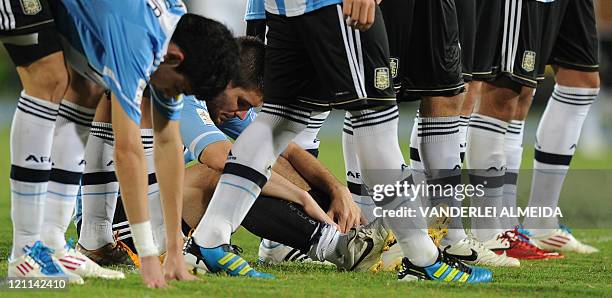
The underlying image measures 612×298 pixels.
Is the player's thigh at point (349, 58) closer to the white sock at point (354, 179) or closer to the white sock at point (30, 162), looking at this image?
the white sock at point (30, 162)

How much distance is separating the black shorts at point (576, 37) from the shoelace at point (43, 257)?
3.34m

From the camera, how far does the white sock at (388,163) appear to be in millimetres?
4617

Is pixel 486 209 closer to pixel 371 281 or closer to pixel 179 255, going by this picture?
pixel 371 281

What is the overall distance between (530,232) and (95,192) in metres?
2.88

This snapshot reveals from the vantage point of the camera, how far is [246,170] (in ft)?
15.8

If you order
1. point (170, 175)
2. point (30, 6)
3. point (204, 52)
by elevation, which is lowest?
point (170, 175)

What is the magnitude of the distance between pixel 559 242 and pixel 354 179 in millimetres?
1439

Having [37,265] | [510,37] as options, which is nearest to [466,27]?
[510,37]

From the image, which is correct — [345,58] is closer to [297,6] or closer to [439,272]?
[297,6]

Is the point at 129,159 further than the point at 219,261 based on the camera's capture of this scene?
No

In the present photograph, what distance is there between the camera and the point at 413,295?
423cm

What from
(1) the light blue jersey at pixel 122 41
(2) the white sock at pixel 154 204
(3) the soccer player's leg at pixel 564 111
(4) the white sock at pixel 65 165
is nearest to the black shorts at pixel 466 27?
(3) the soccer player's leg at pixel 564 111

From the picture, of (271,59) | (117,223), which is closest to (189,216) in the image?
(117,223)

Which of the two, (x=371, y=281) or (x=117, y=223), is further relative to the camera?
(x=117, y=223)
